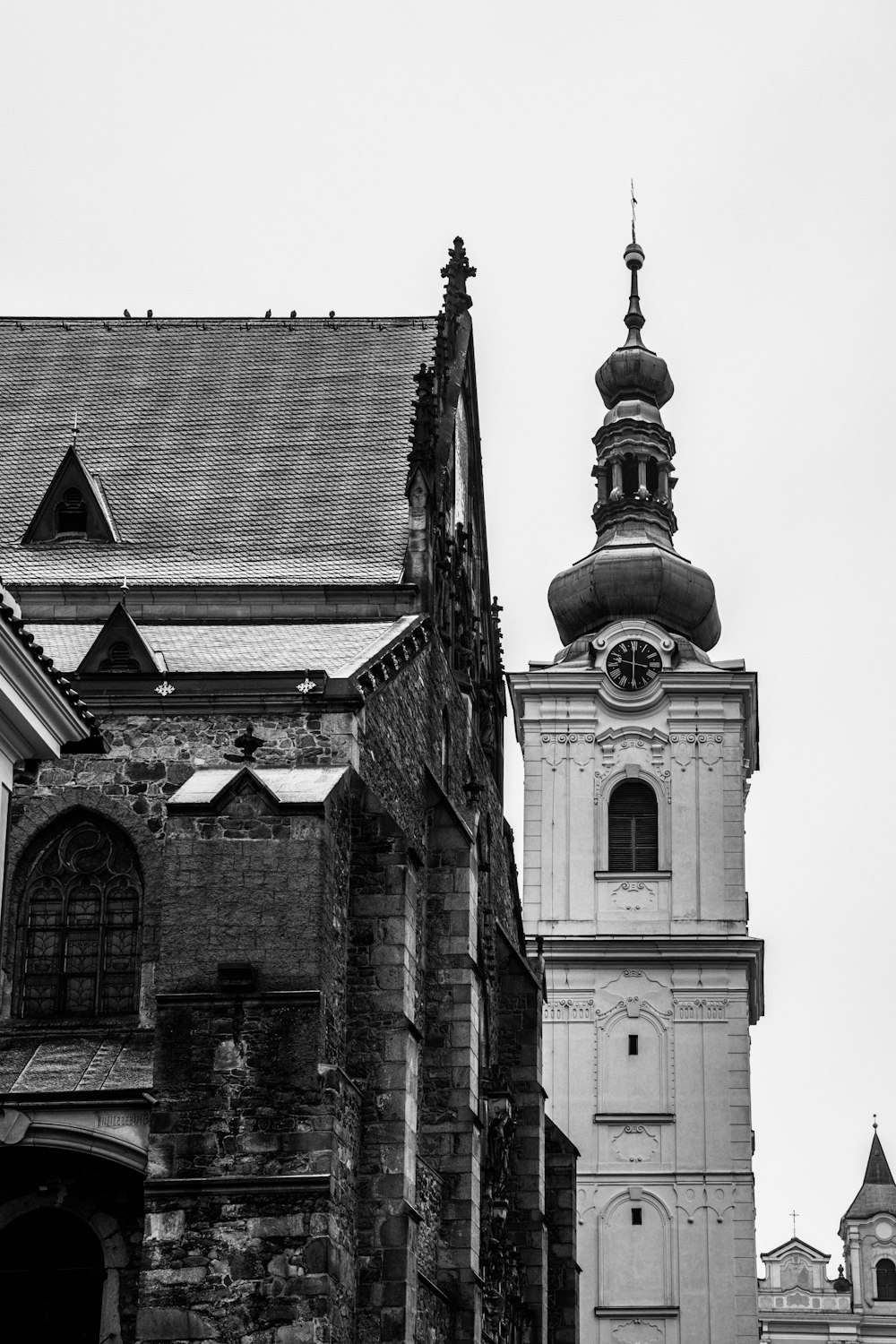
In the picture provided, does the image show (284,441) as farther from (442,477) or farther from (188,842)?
(188,842)

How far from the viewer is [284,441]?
108 ft

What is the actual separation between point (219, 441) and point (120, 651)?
8.06m

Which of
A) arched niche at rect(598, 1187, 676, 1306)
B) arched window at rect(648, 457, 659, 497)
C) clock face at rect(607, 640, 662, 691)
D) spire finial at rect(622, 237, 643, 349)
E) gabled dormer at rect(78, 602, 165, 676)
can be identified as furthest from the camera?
spire finial at rect(622, 237, 643, 349)

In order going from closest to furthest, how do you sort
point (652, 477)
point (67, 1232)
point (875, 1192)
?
point (67, 1232)
point (652, 477)
point (875, 1192)

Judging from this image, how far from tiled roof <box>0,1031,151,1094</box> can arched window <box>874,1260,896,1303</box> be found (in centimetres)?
7705

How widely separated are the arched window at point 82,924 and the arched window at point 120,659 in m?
1.66

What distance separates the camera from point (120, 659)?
83.5 feet

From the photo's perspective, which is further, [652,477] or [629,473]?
[652,477]

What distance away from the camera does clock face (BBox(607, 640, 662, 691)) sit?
2330 inches

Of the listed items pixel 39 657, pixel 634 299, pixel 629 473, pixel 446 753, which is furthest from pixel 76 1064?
pixel 634 299

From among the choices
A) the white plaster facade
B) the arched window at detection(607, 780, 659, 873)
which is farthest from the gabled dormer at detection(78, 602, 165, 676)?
the arched window at detection(607, 780, 659, 873)

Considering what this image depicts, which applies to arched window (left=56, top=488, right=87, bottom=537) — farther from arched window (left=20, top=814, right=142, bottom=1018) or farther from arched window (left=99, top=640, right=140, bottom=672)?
arched window (left=20, top=814, right=142, bottom=1018)

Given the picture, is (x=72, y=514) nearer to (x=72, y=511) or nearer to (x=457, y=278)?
(x=72, y=511)

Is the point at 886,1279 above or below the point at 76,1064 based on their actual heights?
above
